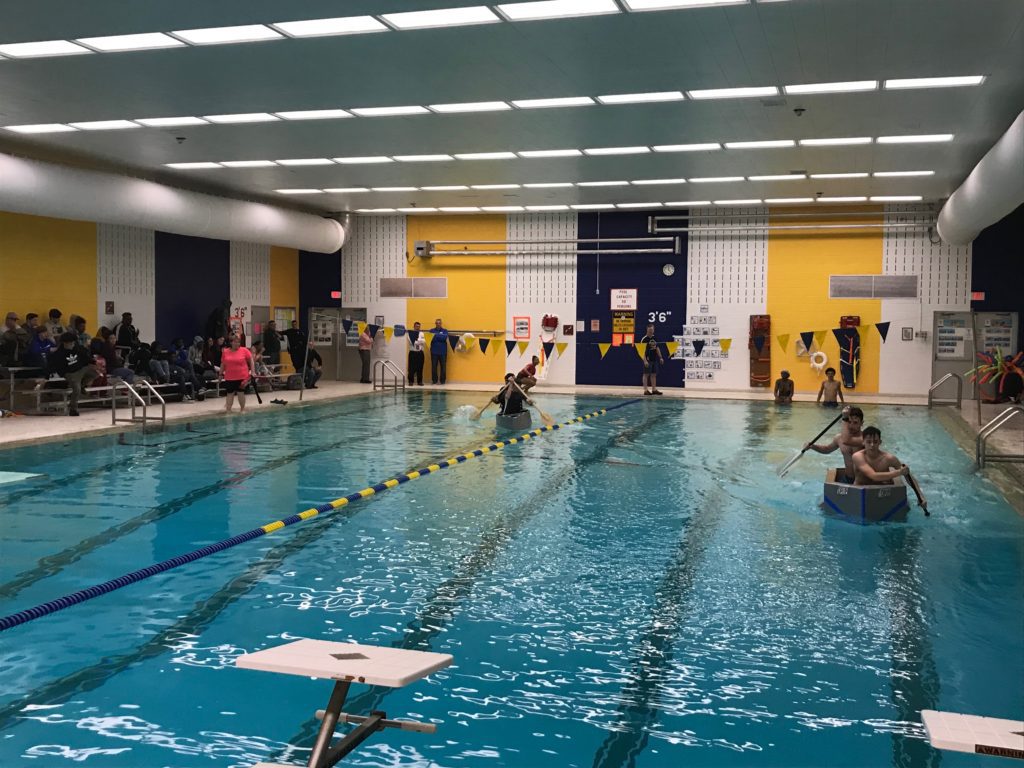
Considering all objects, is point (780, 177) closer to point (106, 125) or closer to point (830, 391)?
point (830, 391)

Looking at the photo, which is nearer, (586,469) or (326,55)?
(326,55)

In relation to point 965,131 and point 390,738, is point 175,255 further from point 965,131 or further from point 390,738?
point 390,738

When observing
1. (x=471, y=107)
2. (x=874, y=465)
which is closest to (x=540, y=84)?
(x=471, y=107)

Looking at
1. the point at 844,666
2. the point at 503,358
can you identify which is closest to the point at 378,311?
the point at 503,358

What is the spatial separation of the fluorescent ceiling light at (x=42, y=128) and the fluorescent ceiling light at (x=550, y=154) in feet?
23.3

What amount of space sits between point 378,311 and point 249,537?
64.8ft

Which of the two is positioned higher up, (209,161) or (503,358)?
(209,161)

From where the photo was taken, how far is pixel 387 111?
13.2 m

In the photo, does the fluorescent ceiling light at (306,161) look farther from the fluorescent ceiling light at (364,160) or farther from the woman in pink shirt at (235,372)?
the woman in pink shirt at (235,372)

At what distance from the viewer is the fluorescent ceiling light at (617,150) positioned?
15734 mm

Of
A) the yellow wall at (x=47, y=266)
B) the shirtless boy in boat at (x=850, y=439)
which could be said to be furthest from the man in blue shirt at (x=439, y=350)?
the shirtless boy in boat at (x=850, y=439)

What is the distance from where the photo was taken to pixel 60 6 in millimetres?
8633

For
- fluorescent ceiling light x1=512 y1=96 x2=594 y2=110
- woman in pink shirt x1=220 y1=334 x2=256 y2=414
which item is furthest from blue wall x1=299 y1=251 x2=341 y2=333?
fluorescent ceiling light x1=512 y1=96 x2=594 y2=110

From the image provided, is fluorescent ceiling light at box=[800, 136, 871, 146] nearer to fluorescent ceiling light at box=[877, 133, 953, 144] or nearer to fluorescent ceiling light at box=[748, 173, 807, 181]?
fluorescent ceiling light at box=[877, 133, 953, 144]
